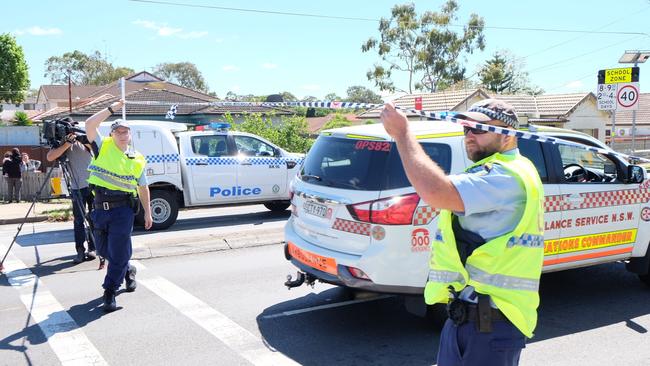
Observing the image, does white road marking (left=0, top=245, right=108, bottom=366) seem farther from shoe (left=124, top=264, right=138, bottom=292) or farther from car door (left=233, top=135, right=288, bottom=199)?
car door (left=233, top=135, right=288, bottom=199)

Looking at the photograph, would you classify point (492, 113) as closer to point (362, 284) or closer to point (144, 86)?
point (362, 284)

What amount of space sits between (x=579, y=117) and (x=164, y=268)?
35.2 meters

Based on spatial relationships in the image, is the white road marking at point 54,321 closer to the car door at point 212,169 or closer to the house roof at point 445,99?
the car door at point 212,169

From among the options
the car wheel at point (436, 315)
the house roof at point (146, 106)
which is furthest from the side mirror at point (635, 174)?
the house roof at point (146, 106)

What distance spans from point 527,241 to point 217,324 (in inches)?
143

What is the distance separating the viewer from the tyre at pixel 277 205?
1295 cm

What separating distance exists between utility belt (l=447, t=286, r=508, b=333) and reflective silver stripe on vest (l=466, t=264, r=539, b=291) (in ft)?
0.23

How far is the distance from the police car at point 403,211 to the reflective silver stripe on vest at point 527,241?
2169 mm

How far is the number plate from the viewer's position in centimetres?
528

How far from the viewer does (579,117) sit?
37594 mm

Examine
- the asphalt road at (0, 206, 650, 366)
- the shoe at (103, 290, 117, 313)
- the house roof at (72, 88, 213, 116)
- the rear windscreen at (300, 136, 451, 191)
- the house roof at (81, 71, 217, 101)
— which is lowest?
the asphalt road at (0, 206, 650, 366)

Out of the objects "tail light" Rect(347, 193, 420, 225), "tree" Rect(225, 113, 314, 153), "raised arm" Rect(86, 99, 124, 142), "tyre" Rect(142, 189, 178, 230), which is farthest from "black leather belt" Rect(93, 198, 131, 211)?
"tree" Rect(225, 113, 314, 153)

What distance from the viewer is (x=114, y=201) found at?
237 inches

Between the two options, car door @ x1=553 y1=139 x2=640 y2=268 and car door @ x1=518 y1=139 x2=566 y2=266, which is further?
car door @ x1=553 y1=139 x2=640 y2=268
